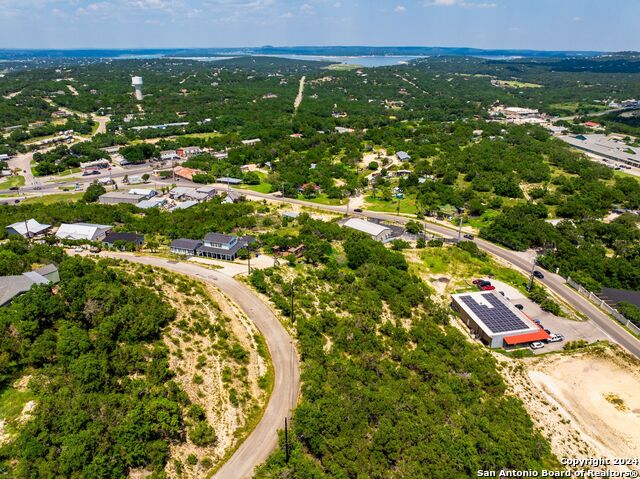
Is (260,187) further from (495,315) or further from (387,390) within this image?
(387,390)

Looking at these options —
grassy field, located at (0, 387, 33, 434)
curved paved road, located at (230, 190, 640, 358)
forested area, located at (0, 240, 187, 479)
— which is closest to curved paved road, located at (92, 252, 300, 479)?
forested area, located at (0, 240, 187, 479)

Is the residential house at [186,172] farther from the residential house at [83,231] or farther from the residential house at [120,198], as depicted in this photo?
the residential house at [83,231]

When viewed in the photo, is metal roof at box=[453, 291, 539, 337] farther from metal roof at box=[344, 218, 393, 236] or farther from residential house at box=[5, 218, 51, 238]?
residential house at box=[5, 218, 51, 238]

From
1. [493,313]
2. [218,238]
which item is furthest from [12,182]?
[493,313]

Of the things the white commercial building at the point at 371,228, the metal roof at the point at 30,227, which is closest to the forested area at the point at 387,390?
the white commercial building at the point at 371,228

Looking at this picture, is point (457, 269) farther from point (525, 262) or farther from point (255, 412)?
point (255, 412)

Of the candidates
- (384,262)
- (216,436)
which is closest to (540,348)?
(384,262)
